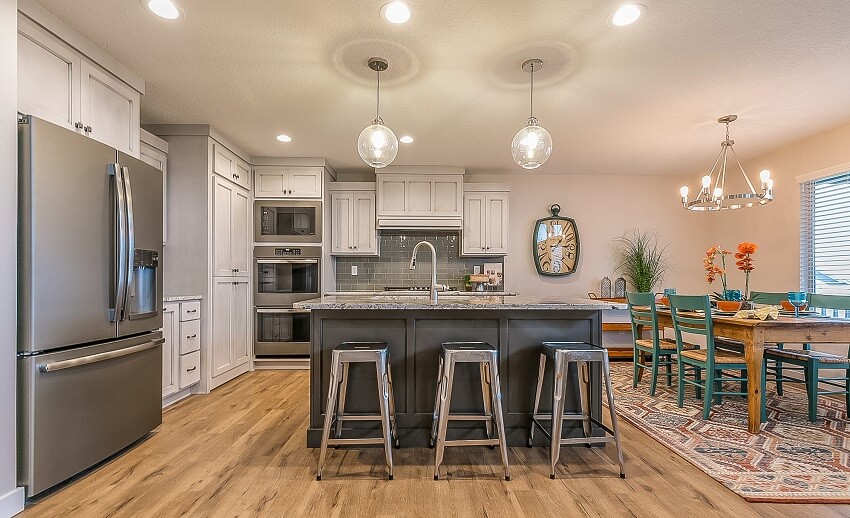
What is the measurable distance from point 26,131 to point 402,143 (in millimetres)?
3128

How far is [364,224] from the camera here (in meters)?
5.58

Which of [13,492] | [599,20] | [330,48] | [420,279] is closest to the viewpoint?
[13,492]

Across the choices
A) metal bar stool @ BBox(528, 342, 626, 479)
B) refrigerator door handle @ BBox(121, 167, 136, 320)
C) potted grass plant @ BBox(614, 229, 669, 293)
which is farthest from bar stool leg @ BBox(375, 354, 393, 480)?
potted grass plant @ BBox(614, 229, 669, 293)

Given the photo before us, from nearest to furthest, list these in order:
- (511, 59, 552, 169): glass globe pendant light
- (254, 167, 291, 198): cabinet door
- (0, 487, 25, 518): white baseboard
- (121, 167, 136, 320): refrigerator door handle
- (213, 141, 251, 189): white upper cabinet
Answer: (0, 487, 25, 518): white baseboard, (121, 167, 136, 320): refrigerator door handle, (511, 59, 552, 169): glass globe pendant light, (213, 141, 251, 189): white upper cabinet, (254, 167, 291, 198): cabinet door

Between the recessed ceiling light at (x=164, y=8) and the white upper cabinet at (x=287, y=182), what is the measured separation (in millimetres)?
2868

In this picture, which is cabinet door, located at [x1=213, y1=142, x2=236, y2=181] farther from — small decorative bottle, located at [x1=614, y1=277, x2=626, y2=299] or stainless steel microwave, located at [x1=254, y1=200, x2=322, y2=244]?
small decorative bottle, located at [x1=614, y1=277, x2=626, y2=299]

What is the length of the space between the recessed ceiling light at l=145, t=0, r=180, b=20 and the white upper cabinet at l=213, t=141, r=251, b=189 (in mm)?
1977

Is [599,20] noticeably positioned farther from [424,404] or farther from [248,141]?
[248,141]

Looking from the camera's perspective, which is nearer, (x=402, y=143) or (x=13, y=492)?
(x=13, y=492)

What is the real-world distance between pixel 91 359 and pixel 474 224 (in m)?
4.28

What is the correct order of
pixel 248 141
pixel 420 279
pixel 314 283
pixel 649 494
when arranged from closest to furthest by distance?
pixel 649 494, pixel 248 141, pixel 314 283, pixel 420 279

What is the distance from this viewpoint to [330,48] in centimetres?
265

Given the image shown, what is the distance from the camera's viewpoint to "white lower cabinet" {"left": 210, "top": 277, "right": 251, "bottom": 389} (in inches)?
164

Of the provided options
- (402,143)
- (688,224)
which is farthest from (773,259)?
(402,143)
